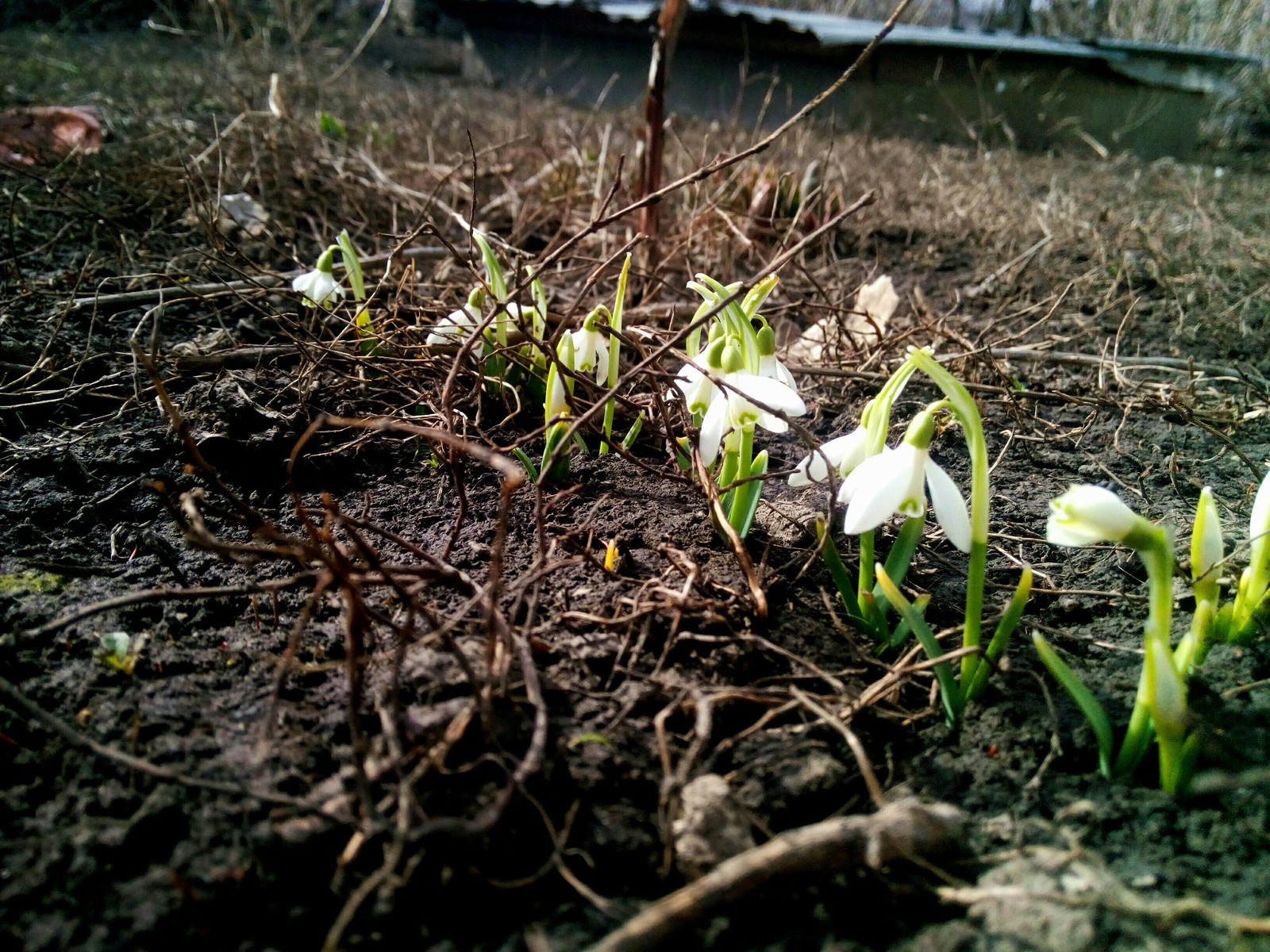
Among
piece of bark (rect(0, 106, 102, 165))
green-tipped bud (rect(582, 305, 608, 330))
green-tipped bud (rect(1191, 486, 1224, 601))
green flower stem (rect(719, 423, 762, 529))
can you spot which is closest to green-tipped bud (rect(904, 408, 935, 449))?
green flower stem (rect(719, 423, 762, 529))

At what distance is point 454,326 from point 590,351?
40 cm

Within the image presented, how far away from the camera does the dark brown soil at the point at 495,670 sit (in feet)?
2.94

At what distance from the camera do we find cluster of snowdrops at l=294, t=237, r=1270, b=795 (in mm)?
1023

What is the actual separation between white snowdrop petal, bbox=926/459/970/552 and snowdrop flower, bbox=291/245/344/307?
5.12 feet

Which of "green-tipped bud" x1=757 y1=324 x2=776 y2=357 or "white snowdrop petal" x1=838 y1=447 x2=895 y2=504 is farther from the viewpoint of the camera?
"green-tipped bud" x1=757 y1=324 x2=776 y2=357

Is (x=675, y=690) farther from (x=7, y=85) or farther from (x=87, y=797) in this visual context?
(x=7, y=85)

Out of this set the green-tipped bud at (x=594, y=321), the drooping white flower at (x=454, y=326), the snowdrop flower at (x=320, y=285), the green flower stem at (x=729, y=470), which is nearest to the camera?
the green flower stem at (x=729, y=470)

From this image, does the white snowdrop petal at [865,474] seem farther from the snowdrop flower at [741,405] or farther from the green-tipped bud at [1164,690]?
the green-tipped bud at [1164,690]

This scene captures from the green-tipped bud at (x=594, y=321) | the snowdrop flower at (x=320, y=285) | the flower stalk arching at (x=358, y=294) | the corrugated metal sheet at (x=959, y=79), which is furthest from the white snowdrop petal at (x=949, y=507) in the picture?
the corrugated metal sheet at (x=959, y=79)

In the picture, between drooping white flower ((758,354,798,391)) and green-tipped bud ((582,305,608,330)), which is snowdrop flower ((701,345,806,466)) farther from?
green-tipped bud ((582,305,608,330))

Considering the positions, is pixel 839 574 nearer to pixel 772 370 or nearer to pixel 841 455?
pixel 841 455

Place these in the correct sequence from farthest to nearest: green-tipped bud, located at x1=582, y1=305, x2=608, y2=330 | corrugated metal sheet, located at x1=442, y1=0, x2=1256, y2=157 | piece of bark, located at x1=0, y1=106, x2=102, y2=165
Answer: corrugated metal sheet, located at x1=442, y1=0, x2=1256, y2=157, piece of bark, located at x1=0, y1=106, x2=102, y2=165, green-tipped bud, located at x1=582, y1=305, x2=608, y2=330

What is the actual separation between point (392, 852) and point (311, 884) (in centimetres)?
14

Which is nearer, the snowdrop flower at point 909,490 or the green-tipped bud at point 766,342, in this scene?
the snowdrop flower at point 909,490
